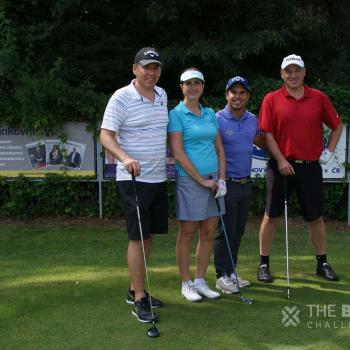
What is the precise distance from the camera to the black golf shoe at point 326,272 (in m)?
4.85

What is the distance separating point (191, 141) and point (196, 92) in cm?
39

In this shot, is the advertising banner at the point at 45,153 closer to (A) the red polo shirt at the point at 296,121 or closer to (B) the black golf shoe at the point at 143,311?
(A) the red polo shirt at the point at 296,121

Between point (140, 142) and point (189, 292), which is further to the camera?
point (189, 292)

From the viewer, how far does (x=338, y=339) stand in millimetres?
3592

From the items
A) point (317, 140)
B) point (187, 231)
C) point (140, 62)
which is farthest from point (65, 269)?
point (317, 140)

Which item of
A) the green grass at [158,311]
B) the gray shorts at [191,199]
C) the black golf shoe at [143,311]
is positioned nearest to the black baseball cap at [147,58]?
the gray shorts at [191,199]

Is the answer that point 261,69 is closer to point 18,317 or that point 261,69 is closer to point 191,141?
point 191,141

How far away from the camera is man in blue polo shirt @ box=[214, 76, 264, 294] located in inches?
176

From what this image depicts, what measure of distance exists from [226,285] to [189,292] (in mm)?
368

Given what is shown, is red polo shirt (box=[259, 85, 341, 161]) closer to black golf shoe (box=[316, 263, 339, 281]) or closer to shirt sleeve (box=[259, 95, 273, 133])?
shirt sleeve (box=[259, 95, 273, 133])

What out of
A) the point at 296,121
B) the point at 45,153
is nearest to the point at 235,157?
the point at 296,121

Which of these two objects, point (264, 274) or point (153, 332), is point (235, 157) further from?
point (153, 332)

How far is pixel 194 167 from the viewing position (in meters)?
4.20

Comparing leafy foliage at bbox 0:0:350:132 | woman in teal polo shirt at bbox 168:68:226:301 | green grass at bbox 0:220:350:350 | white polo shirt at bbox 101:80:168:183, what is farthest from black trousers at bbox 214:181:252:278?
leafy foliage at bbox 0:0:350:132
